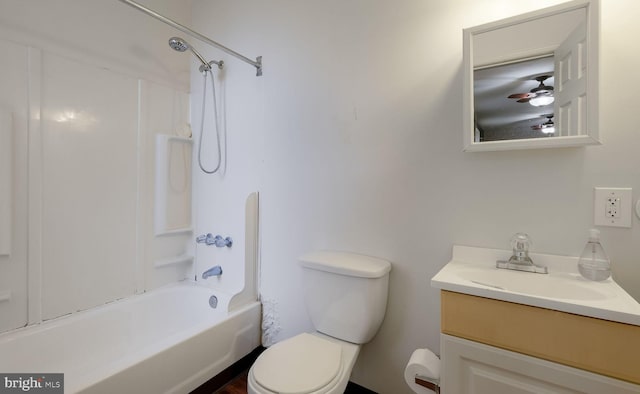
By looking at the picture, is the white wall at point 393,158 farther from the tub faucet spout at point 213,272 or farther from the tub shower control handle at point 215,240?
the tub faucet spout at point 213,272

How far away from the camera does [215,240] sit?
215 cm

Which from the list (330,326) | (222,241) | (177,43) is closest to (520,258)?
(330,326)

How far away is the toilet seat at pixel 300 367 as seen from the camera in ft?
3.56

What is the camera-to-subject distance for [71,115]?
1.73 metres

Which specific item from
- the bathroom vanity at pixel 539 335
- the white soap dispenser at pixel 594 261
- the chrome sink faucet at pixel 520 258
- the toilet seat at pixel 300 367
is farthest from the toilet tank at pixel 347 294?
the white soap dispenser at pixel 594 261

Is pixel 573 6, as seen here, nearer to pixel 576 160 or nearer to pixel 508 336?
pixel 576 160

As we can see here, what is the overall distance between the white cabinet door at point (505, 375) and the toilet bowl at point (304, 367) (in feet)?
1.38

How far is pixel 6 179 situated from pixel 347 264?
180cm


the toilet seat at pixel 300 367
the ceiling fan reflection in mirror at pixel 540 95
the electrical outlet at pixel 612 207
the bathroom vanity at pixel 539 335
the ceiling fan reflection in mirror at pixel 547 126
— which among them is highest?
→ the ceiling fan reflection in mirror at pixel 540 95

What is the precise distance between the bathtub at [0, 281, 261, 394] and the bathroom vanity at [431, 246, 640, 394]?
123cm

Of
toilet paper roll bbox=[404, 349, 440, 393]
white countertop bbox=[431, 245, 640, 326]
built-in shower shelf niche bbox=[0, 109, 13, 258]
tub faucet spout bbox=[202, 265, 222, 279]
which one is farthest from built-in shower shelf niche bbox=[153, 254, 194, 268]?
white countertop bbox=[431, 245, 640, 326]

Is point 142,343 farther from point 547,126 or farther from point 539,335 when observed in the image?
point 547,126

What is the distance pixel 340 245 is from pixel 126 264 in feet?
4.94

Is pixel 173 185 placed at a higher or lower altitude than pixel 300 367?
higher
